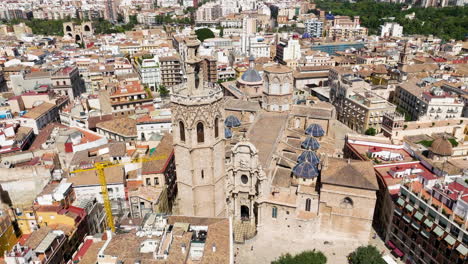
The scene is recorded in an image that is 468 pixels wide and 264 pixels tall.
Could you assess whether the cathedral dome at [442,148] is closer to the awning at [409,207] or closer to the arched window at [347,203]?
the awning at [409,207]

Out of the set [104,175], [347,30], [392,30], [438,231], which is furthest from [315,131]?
[392,30]

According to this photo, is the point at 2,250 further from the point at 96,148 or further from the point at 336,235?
the point at 336,235

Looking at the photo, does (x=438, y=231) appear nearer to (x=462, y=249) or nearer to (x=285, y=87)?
(x=462, y=249)

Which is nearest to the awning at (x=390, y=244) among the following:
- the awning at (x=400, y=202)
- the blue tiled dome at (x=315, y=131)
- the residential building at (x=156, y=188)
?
the awning at (x=400, y=202)

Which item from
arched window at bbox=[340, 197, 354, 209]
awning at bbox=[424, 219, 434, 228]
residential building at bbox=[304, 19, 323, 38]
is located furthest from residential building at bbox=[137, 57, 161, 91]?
residential building at bbox=[304, 19, 323, 38]

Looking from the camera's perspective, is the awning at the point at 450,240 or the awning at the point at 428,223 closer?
the awning at the point at 450,240

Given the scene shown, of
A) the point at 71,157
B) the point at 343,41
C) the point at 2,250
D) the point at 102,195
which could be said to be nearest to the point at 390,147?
the point at 102,195
